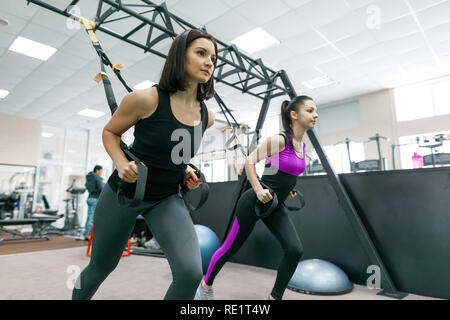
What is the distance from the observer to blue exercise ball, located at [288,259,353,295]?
214cm

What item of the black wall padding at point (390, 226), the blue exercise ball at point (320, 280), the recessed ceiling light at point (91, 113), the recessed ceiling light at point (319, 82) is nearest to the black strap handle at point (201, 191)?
the blue exercise ball at point (320, 280)

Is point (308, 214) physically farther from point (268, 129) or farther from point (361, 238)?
point (268, 129)

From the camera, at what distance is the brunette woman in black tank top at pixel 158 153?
102cm

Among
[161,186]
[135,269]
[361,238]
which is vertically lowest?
[135,269]

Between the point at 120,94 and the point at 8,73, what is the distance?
2.24 metres

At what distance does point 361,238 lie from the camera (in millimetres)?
2307

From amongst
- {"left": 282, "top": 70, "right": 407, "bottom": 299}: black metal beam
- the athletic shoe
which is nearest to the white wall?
the athletic shoe

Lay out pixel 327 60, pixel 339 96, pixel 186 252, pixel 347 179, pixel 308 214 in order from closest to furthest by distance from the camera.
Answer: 1. pixel 186 252
2. pixel 347 179
3. pixel 308 214
4. pixel 327 60
5. pixel 339 96

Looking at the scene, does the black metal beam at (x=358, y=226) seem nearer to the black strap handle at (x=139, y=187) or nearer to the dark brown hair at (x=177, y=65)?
the dark brown hair at (x=177, y=65)

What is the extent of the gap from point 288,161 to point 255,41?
147 inches

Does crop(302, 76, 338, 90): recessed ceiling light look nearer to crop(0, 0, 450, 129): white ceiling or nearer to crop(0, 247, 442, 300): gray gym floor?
crop(0, 0, 450, 129): white ceiling

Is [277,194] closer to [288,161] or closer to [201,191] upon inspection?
[288,161]

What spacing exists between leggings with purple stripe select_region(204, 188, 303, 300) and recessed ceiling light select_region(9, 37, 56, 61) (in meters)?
4.98
